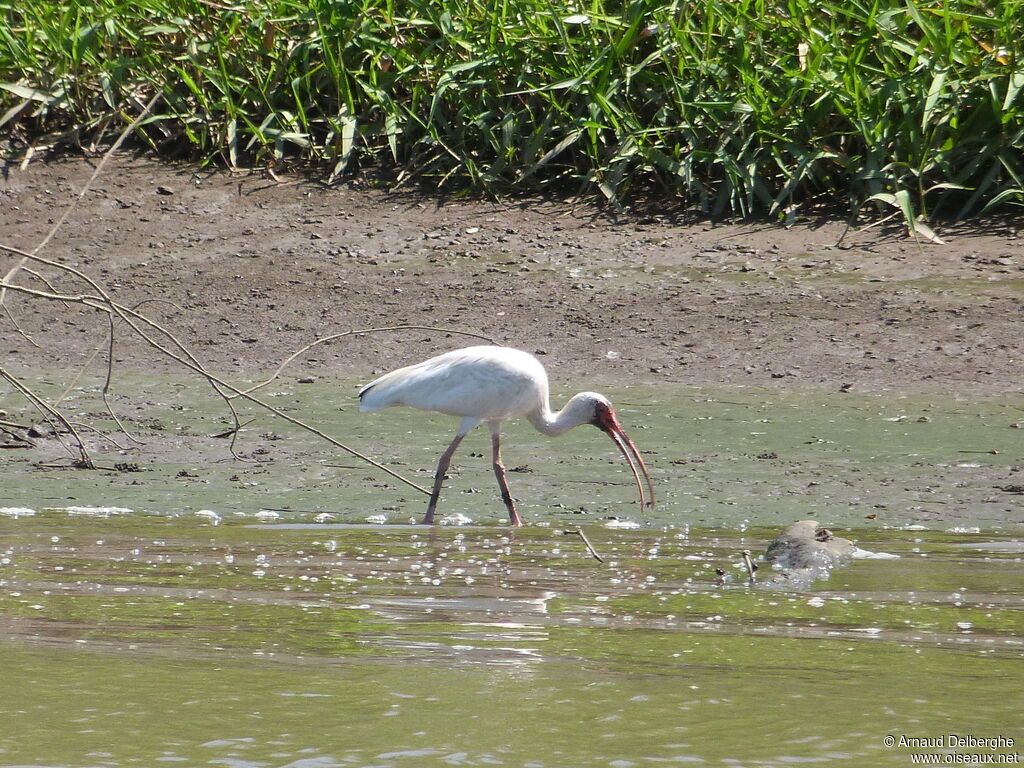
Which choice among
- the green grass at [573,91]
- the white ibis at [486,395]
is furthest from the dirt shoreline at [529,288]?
the white ibis at [486,395]

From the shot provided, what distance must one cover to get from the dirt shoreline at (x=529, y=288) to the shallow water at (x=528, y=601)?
0.68m

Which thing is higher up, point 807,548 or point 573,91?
point 573,91

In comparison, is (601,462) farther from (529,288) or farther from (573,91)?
(573,91)

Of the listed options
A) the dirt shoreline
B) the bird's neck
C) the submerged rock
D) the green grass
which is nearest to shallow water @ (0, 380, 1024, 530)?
the bird's neck

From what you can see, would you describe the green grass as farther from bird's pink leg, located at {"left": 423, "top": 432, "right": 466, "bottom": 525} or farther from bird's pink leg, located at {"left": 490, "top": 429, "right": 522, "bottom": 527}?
bird's pink leg, located at {"left": 423, "top": 432, "right": 466, "bottom": 525}

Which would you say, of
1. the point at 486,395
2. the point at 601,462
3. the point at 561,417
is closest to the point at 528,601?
the point at 486,395

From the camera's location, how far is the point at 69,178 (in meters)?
12.2

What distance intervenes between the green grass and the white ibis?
3317mm

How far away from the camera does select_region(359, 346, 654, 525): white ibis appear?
777 centimetres

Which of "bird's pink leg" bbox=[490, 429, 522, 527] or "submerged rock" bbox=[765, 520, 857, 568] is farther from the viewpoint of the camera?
"bird's pink leg" bbox=[490, 429, 522, 527]

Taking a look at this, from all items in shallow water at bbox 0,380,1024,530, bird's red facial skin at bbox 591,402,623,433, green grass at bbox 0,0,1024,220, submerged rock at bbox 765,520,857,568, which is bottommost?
shallow water at bbox 0,380,1024,530

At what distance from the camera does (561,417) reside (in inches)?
315

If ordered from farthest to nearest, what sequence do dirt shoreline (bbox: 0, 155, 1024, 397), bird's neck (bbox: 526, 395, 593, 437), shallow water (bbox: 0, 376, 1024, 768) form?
dirt shoreline (bbox: 0, 155, 1024, 397), bird's neck (bbox: 526, 395, 593, 437), shallow water (bbox: 0, 376, 1024, 768)

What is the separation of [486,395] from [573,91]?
4.05 m
